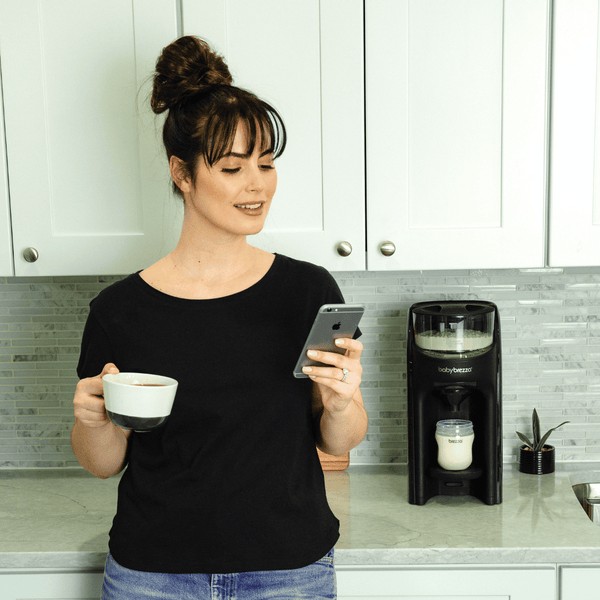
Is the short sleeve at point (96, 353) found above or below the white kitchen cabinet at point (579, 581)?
above

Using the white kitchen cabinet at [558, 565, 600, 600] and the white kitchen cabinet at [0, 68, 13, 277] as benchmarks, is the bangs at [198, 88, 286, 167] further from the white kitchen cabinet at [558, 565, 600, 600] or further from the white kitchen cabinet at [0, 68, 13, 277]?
the white kitchen cabinet at [558, 565, 600, 600]

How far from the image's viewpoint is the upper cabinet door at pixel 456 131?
1330mm

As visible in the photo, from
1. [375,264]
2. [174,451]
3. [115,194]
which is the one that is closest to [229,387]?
[174,451]

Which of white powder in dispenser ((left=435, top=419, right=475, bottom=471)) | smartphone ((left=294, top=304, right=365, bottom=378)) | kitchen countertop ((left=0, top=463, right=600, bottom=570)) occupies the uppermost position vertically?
smartphone ((left=294, top=304, right=365, bottom=378))

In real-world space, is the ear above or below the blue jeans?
above

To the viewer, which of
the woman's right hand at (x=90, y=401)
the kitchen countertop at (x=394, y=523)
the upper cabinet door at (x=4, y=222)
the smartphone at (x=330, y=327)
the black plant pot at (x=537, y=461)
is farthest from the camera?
the black plant pot at (x=537, y=461)

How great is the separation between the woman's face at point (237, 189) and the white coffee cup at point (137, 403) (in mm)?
297

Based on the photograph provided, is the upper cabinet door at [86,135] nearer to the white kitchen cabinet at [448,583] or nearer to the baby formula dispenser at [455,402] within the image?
the baby formula dispenser at [455,402]

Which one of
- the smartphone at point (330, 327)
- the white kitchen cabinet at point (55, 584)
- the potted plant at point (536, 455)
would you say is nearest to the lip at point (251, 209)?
the smartphone at point (330, 327)

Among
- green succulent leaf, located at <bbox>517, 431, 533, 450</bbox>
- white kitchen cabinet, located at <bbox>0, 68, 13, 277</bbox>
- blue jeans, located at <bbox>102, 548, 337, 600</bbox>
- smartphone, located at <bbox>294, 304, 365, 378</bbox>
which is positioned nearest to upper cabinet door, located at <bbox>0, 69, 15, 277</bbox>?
white kitchen cabinet, located at <bbox>0, 68, 13, 277</bbox>

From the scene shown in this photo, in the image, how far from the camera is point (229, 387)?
1066 mm

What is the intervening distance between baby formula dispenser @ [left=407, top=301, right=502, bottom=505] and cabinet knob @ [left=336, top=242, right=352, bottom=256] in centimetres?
23

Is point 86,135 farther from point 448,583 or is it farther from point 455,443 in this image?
point 448,583

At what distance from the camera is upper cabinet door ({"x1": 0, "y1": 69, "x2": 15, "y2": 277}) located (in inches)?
55.1
